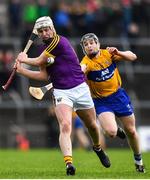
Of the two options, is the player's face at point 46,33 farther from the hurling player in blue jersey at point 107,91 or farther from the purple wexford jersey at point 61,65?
the hurling player in blue jersey at point 107,91

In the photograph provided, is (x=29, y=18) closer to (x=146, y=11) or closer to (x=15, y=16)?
(x=15, y=16)

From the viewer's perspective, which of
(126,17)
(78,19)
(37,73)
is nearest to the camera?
(37,73)

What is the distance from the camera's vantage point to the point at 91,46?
14.6 metres

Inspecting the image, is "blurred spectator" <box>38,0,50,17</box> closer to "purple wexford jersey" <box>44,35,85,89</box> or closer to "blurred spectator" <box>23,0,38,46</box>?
"blurred spectator" <box>23,0,38,46</box>

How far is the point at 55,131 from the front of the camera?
27594mm

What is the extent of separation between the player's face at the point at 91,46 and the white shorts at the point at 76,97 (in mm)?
836

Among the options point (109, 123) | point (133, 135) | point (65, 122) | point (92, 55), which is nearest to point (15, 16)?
point (92, 55)

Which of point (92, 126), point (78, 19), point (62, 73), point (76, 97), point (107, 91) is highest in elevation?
point (78, 19)

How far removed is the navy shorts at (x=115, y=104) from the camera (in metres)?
14.8

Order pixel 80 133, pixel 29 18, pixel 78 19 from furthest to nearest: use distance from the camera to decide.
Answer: pixel 78 19 < pixel 29 18 < pixel 80 133

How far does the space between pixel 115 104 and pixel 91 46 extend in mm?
1113

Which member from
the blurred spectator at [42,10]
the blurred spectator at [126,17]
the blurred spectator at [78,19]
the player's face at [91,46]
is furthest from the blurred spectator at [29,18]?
the player's face at [91,46]

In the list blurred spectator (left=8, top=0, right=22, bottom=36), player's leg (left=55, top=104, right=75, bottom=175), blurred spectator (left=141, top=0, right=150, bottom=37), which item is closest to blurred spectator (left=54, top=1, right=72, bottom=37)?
blurred spectator (left=8, top=0, right=22, bottom=36)

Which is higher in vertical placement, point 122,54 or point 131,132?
point 122,54
